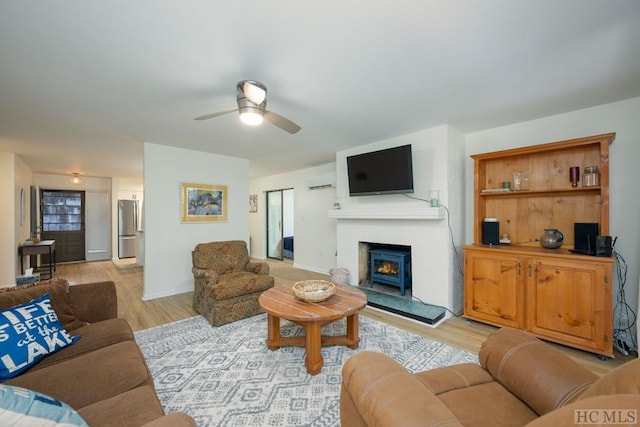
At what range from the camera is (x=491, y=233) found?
9.99ft

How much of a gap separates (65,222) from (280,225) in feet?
18.5

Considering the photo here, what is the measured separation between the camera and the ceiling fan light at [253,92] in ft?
6.25

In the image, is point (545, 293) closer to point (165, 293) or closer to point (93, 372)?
point (93, 372)

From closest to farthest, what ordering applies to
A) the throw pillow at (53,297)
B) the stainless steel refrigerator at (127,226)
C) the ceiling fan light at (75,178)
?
the throw pillow at (53,297)
the ceiling fan light at (75,178)
the stainless steel refrigerator at (127,226)

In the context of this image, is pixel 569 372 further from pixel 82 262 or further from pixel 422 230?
pixel 82 262

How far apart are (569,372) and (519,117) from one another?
2.77 m

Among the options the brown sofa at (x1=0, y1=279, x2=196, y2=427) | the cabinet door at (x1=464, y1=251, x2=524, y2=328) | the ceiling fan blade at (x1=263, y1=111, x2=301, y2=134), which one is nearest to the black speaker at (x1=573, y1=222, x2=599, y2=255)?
the cabinet door at (x1=464, y1=251, x2=524, y2=328)

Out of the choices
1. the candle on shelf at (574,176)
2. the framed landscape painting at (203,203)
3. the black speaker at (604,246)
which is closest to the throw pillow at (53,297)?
the framed landscape painting at (203,203)

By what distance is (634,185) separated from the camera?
2.45 m

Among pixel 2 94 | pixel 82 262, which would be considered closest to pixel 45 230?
pixel 82 262

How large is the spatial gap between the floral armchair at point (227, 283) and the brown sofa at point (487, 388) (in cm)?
208

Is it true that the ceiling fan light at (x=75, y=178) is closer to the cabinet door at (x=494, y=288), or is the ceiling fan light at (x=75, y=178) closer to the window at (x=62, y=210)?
the window at (x=62, y=210)

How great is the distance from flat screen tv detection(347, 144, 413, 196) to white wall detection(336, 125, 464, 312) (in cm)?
22

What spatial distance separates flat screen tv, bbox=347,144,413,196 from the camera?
10.9 ft
